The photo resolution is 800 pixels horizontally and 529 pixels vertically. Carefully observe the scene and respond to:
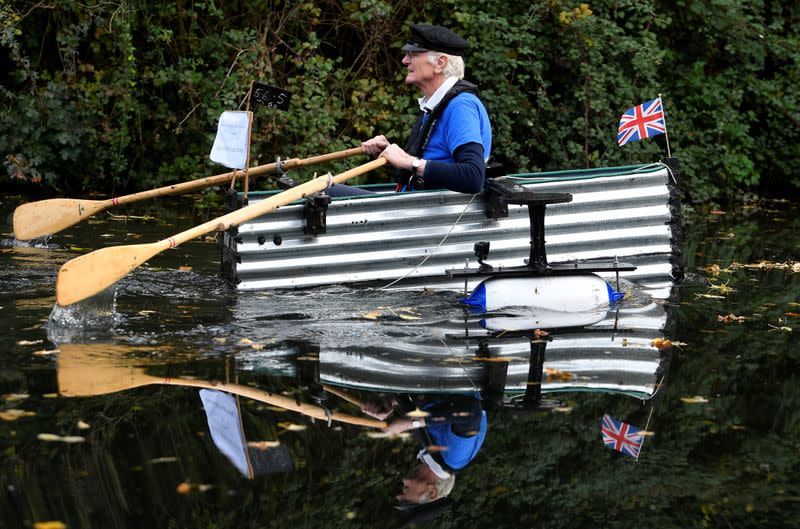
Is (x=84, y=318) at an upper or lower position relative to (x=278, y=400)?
upper

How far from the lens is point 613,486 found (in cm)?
434

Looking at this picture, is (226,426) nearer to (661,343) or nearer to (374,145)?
(661,343)

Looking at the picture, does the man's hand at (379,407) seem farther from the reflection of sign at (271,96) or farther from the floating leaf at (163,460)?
the reflection of sign at (271,96)

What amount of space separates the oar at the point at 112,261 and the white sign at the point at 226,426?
1.13 meters

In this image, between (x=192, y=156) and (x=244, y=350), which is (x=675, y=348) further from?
(x=192, y=156)

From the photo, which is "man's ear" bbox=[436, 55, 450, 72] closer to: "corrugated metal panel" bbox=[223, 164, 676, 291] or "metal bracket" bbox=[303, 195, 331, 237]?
"corrugated metal panel" bbox=[223, 164, 676, 291]

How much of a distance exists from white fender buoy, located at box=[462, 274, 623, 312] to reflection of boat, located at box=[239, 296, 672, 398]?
0.31m

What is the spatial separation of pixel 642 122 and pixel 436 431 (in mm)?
4215

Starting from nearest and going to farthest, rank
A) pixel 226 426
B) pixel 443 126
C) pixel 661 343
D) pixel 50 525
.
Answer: pixel 50 525
pixel 226 426
pixel 661 343
pixel 443 126

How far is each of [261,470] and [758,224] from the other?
9.90 meters

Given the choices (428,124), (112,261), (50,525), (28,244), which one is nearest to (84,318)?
(112,261)

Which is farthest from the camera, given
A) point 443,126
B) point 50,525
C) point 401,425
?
point 443,126

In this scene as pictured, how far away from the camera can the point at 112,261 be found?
244 inches

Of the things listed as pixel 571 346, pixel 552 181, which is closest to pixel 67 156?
pixel 552 181
